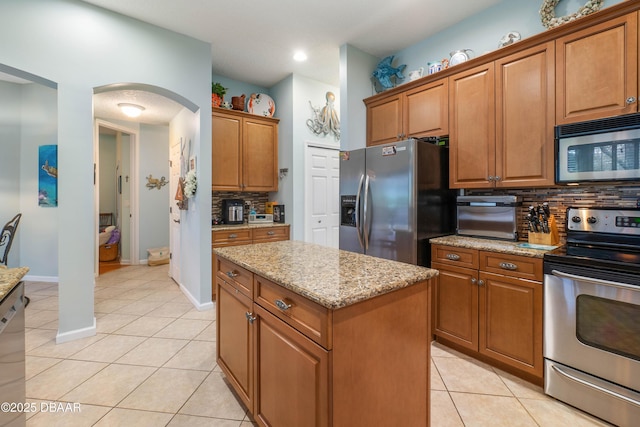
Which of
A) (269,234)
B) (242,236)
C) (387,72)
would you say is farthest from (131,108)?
(387,72)

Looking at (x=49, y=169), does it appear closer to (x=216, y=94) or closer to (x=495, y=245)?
(x=216, y=94)

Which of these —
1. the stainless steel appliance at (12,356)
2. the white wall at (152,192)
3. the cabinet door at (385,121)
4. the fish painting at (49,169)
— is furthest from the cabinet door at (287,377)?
the white wall at (152,192)

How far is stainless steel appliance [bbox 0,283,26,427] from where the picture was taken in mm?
1059

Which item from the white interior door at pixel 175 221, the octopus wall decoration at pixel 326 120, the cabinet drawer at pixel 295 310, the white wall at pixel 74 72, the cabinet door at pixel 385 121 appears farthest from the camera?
the octopus wall decoration at pixel 326 120

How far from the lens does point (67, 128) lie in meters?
2.45

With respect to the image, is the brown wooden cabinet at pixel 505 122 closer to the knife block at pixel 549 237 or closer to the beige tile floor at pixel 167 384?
the knife block at pixel 549 237

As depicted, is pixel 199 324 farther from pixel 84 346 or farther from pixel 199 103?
pixel 199 103

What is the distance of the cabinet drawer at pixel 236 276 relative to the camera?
150cm

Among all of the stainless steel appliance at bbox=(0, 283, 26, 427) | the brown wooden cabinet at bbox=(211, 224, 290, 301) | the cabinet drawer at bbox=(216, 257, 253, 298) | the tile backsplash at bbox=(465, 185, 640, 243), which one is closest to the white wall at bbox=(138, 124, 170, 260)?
the brown wooden cabinet at bbox=(211, 224, 290, 301)

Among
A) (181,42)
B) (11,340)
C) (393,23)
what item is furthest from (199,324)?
(393,23)

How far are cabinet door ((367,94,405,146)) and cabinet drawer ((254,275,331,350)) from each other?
229cm

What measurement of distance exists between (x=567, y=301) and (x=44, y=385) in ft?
11.0

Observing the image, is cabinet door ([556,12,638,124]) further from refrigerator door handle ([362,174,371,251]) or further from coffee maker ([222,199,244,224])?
coffee maker ([222,199,244,224])

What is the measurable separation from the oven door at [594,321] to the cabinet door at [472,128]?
3.11ft
